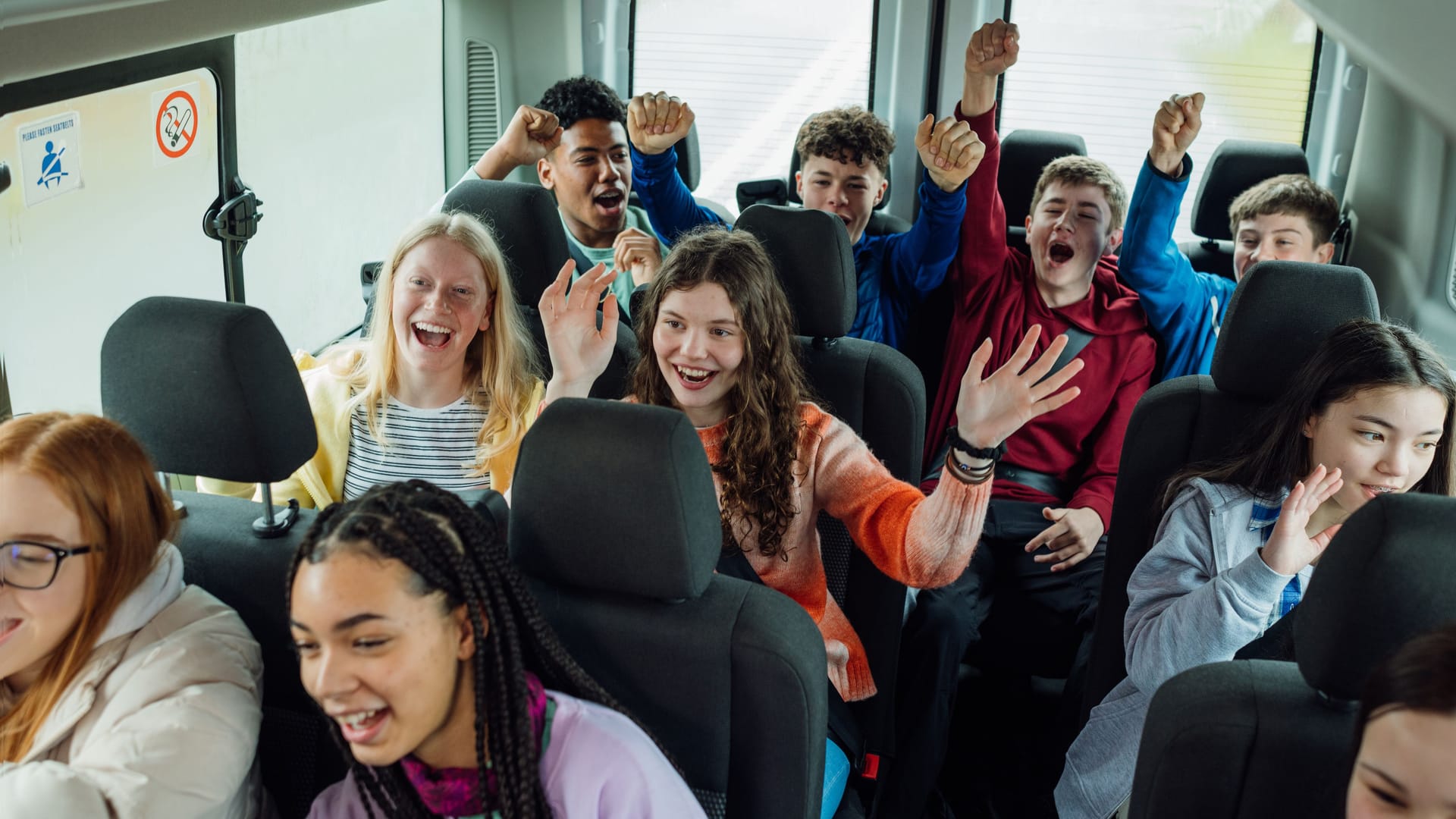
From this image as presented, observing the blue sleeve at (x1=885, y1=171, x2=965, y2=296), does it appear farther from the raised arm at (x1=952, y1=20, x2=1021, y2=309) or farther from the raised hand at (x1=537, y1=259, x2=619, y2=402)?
the raised hand at (x1=537, y1=259, x2=619, y2=402)

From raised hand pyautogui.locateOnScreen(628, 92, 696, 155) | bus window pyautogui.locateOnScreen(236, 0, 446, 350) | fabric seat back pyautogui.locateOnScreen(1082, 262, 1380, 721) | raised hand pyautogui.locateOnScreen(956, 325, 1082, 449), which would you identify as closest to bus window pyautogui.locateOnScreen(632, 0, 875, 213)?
bus window pyautogui.locateOnScreen(236, 0, 446, 350)

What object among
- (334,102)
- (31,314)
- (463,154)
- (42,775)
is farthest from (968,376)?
(463,154)

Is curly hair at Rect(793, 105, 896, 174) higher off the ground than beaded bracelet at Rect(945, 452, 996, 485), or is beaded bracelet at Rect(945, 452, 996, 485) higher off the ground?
curly hair at Rect(793, 105, 896, 174)

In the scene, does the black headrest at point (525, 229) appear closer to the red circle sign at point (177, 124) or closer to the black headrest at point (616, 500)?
the red circle sign at point (177, 124)

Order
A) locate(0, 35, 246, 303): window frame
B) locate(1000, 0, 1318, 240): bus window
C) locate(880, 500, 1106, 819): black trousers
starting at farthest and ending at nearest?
locate(1000, 0, 1318, 240): bus window → locate(880, 500, 1106, 819): black trousers → locate(0, 35, 246, 303): window frame

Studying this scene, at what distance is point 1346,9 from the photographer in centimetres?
258

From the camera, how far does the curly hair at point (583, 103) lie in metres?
3.58

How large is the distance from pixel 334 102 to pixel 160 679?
2486 millimetres

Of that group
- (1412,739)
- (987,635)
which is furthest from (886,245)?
(1412,739)

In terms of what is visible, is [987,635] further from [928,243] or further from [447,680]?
[447,680]

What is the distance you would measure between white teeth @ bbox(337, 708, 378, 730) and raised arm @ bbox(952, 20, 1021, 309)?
7.55 feet

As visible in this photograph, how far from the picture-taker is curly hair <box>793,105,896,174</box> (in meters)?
3.48

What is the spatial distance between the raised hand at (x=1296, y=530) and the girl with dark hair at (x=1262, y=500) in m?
0.01

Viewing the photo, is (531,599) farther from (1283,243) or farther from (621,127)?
(1283,243)
